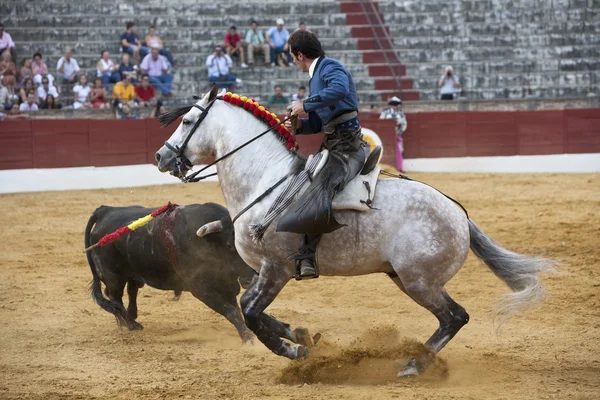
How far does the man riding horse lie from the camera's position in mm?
5461

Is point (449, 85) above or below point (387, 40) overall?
below

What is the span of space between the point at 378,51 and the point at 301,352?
1632 cm

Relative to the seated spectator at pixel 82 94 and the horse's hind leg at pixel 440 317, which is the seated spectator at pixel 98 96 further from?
the horse's hind leg at pixel 440 317

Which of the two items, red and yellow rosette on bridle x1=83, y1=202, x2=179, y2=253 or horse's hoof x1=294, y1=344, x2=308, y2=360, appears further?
red and yellow rosette on bridle x1=83, y1=202, x2=179, y2=253

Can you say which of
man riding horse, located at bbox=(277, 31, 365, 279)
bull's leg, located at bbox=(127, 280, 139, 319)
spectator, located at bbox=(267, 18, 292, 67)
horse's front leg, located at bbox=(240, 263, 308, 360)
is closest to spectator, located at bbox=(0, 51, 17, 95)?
spectator, located at bbox=(267, 18, 292, 67)

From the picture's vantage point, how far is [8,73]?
17.5m

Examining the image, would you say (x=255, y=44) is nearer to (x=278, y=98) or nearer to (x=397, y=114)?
(x=278, y=98)

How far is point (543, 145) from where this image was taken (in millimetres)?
18688

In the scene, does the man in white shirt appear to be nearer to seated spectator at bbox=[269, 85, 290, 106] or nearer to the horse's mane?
seated spectator at bbox=[269, 85, 290, 106]

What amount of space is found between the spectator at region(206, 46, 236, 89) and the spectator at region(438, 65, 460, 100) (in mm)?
4900

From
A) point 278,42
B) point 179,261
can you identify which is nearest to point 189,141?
point 179,261

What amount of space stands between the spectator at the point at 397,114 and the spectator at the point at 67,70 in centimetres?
656

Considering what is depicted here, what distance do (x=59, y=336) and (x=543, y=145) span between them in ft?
45.0

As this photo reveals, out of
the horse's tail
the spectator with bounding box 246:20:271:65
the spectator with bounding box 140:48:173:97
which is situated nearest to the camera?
the horse's tail
